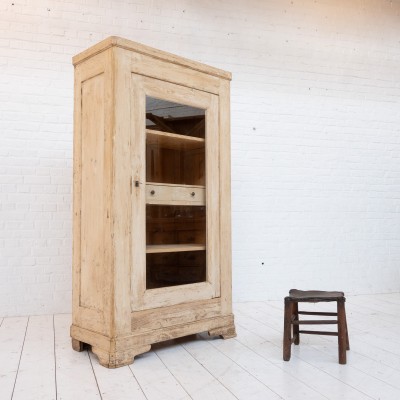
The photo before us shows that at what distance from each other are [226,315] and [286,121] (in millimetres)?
2309

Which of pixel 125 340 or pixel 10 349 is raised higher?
pixel 125 340

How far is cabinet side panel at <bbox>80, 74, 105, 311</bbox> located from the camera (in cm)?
255

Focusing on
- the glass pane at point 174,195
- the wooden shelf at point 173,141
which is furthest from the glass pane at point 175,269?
the wooden shelf at point 173,141

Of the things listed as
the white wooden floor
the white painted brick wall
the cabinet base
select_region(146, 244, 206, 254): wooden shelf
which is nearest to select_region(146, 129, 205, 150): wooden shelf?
select_region(146, 244, 206, 254): wooden shelf

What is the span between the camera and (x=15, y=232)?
366 centimetres

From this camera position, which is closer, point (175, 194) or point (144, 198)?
point (144, 198)

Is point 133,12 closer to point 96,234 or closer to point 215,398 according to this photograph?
point 96,234

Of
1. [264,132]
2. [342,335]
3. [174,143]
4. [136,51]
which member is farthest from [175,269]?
[264,132]

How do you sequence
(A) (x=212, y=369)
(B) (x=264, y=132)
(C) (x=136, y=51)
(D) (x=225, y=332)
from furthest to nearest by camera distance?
(B) (x=264, y=132) → (D) (x=225, y=332) → (C) (x=136, y=51) → (A) (x=212, y=369)

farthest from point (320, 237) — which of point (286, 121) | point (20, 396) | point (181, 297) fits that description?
point (20, 396)

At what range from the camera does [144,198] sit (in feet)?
8.63

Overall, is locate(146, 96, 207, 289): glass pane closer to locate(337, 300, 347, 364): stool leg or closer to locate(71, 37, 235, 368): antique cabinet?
locate(71, 37, 235, 368): antique cabinet

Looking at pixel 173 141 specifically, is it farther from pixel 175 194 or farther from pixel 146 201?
pixel 146 201

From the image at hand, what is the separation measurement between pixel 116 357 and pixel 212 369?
20.6 inches
